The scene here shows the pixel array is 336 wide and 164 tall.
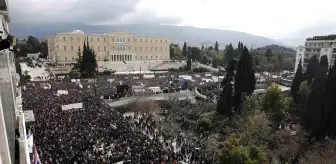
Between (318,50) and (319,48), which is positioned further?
(318,50)

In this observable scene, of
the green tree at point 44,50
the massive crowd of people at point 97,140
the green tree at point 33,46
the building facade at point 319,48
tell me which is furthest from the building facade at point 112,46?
the massive crowd of people at point 97,140

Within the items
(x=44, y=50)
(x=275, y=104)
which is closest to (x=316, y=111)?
(x=275, y=104)

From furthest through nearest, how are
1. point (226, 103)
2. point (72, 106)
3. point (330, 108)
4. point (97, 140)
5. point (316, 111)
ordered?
point (226, 103)
point (72, 106)
point (316, 111)
point (330, 108)
point (97, 140)

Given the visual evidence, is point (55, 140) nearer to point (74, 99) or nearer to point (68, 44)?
point (74, 99)

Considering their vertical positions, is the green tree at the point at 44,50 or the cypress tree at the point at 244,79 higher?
the green tree at the point at 44,50

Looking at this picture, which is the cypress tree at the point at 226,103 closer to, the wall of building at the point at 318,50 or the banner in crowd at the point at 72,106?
the banner in crowd at the point at 72,106

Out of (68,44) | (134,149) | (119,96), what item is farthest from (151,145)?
(68,44)

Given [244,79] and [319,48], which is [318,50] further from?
[244,79]
